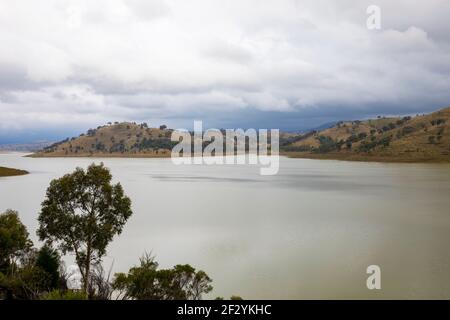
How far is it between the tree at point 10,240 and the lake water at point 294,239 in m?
8.62

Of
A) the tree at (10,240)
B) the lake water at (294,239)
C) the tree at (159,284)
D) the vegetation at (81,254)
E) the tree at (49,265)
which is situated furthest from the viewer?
the lake water at (294,239)

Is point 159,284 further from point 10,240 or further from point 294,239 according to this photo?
point 294,239

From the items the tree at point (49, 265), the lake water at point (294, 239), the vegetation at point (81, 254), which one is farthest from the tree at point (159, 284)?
the lake water at point (294, 239)

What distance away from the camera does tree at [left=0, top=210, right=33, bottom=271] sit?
25.4m

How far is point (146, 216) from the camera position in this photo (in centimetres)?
5872

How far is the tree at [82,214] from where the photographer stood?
25656 millimetres

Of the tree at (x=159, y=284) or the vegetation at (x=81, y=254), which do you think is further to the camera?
the vegetation at (x=81, y=254)

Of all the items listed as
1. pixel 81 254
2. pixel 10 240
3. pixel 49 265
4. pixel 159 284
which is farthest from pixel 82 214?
pixel 159 284

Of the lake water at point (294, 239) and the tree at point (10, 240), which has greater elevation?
the tree at point (10, 240)

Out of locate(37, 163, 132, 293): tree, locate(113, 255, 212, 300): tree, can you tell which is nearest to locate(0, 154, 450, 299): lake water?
locate(113, 255, 212, 300): tree

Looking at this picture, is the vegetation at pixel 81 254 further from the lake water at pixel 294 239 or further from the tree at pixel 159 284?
the lake water at pixel 294 239
